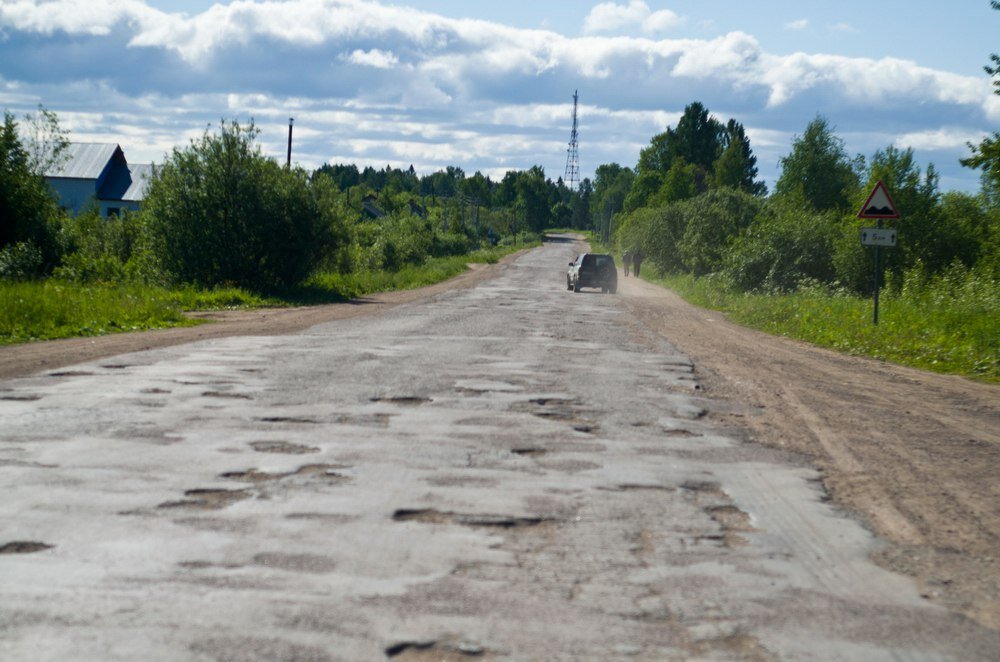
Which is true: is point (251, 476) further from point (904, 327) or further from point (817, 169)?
point (817, 169)

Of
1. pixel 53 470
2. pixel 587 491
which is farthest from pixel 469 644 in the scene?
pixel 53 470

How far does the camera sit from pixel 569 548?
185 inches

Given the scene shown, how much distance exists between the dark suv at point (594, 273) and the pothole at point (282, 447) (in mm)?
30953

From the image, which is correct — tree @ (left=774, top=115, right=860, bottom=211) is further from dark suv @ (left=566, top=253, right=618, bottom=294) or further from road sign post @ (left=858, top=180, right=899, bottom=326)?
road sign post @ (left=858, top=180, right=899, bottom=326)

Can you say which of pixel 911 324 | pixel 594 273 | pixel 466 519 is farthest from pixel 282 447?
pixel 594 273

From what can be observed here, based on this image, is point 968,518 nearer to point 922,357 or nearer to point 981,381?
point 981,381

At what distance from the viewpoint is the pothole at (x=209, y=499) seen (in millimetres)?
5242

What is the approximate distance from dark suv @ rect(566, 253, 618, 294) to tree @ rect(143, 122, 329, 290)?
1207cm

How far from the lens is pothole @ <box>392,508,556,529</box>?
5.07 metres

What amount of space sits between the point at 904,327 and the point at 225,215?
18.7 meters

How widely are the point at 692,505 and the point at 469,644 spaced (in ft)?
8.11

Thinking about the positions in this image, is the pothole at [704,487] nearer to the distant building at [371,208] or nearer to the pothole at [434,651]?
the pothole at [434,651]

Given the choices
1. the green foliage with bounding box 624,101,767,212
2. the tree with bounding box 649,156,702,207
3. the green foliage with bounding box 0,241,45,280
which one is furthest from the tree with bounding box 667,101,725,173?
the green foliage with bounding box 0,241,45,280

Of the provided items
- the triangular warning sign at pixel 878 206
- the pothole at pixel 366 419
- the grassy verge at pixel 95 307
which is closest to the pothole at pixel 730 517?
the pothole at pixel 366 419
